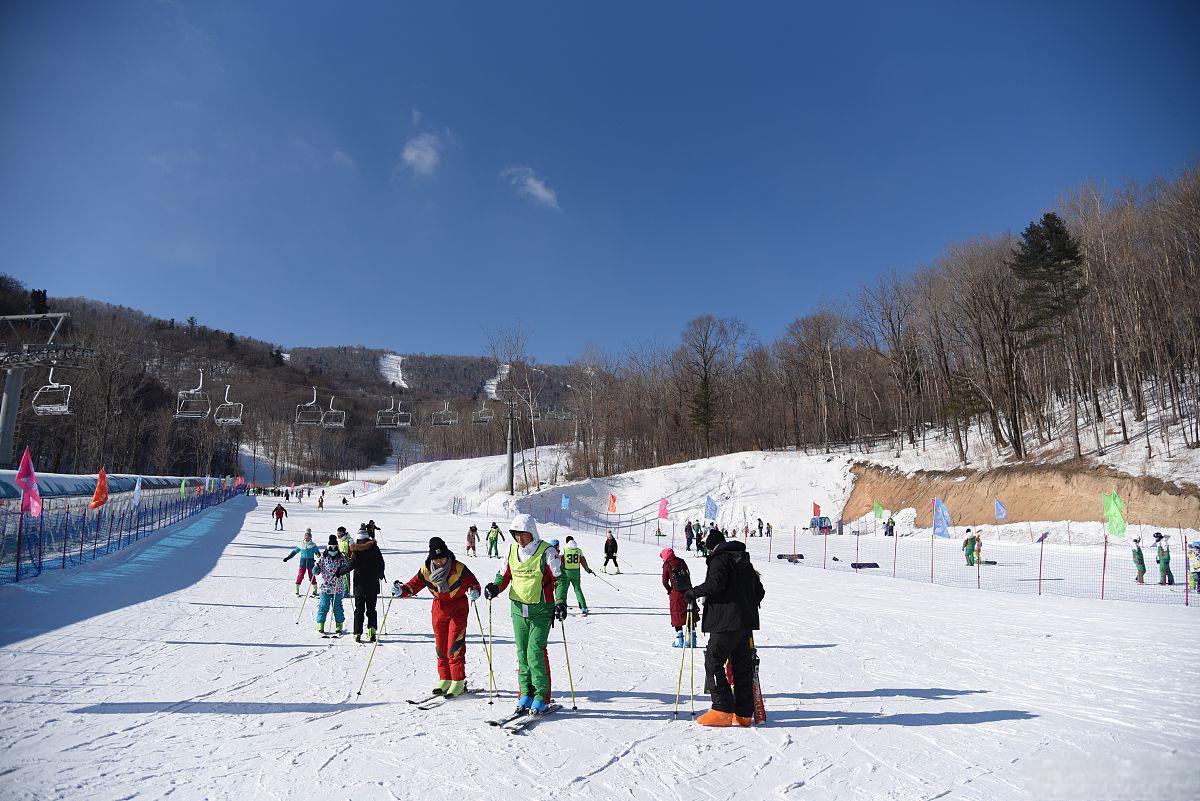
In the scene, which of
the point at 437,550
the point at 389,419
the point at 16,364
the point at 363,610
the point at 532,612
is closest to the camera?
the point at 532,612

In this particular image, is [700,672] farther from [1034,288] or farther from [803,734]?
[1034,288]

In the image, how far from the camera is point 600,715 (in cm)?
577

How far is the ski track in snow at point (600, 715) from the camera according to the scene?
14.1 feet

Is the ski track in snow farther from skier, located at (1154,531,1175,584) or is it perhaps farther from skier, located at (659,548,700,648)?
skier, located at (1154,531,1175,584)

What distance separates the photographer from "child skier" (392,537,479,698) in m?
6.27

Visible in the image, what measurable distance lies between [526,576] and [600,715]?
153cm

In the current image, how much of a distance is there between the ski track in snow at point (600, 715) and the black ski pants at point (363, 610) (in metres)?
Answer: 0.35

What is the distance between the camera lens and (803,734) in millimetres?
5359

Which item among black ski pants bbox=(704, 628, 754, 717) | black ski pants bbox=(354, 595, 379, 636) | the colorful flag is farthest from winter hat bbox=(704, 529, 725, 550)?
the colorful flag

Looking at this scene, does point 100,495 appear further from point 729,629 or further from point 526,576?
point 729,629

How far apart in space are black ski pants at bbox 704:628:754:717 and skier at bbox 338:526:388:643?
5349 millimetres

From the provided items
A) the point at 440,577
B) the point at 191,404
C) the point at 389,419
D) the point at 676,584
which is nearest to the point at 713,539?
the point at 676,584

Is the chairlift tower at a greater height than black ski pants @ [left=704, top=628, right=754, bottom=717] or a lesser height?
greater

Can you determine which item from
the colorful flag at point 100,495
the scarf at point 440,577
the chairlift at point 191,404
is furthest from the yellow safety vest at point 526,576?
the chairlift at point 191,404
